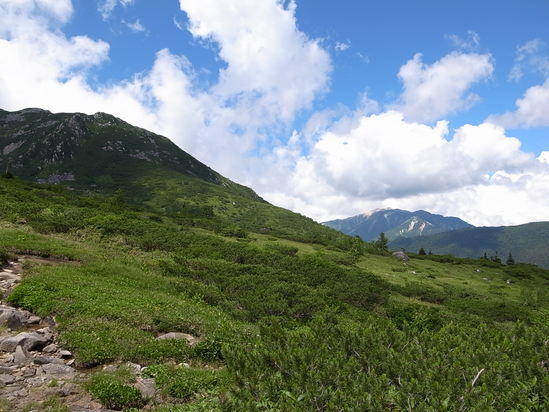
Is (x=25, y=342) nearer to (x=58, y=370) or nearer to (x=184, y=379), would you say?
(x=58, y=370)

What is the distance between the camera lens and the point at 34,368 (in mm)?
10242

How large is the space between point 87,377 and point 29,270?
11.9 metres

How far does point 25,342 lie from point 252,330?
8902mm

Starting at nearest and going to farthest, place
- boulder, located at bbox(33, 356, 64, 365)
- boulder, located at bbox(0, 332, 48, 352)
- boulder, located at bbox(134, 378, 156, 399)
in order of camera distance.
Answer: boulder, located at bbox(134, 378, 156, 399), boulder, located at bbox(33, 356, 64, 365), boulder, located at bbox(0, 332, 48, 352)

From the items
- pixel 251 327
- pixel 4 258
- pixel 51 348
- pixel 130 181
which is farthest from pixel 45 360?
pixel 130 181

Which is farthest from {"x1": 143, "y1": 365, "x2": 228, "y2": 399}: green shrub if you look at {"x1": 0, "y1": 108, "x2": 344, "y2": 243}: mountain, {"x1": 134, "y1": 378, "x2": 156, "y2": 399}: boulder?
{"x1": 0, "y1": 108, "x2": 344, "y2": 243}: mountain

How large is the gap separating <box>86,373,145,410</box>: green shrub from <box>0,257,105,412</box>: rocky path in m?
0.20

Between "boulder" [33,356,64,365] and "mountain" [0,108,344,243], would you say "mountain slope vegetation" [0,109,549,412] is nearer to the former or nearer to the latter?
"boulder" [33,356,64,365]

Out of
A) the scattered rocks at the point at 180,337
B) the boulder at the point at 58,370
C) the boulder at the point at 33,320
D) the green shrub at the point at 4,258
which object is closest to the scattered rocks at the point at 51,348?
the boulder at the point at 58,370

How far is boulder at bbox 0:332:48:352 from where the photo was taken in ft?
36.2

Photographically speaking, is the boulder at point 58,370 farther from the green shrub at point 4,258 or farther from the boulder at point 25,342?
the green shrub at point 4,258

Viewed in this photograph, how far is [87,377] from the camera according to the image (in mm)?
10312

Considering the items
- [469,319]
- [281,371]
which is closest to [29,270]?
[281,371]

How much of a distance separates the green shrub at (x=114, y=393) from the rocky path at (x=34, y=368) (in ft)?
0.67
